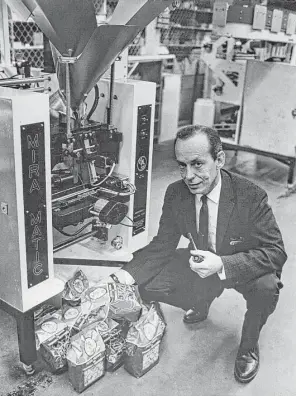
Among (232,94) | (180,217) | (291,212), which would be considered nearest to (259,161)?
(232,94)

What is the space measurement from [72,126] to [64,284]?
719 mm

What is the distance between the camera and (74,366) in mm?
1788

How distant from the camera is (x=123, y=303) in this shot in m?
1.93

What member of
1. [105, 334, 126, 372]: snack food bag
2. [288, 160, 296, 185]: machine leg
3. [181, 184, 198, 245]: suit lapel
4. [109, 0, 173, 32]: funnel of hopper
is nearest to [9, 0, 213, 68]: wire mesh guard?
[288, 160, 296, 185]: machine leg

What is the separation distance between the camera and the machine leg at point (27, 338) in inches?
70.8

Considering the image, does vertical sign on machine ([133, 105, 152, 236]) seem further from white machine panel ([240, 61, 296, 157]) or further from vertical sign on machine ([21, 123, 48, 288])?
white machine panel ([240, 61, 296, 157])

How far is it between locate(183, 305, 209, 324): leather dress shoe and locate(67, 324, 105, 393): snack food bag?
1.96 feet

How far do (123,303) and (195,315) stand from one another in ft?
1.85

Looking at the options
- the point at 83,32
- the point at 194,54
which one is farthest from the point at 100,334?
the point at 194,54

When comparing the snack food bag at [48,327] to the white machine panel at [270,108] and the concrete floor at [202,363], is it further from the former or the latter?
the white machine panel at [270,108]

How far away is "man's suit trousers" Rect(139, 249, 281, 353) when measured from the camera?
1876 millimetres

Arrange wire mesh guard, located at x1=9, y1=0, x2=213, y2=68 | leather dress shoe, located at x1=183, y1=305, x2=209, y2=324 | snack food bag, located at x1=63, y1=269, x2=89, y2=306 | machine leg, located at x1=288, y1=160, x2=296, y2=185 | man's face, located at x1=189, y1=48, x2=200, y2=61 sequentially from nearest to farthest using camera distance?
snack food bag, located at x1=63, y1=269, x2=89, y2=306, leather dress shoe, located at x1=183, y1=305, x2=209, y2=324, machine leg, located at x1=288, y1=160, x2=296, y2=185, wire mesh guard, located at x1=9, y1=0, x2=213, y2=68, man's face, located at x1=189, y1=48, x2=200, y2=61

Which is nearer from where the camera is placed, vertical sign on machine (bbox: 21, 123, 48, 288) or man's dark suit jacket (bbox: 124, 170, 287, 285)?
vertical sign on machine (bbox: 21, 123, 48, 288)

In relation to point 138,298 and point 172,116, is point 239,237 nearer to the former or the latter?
point 138,298
